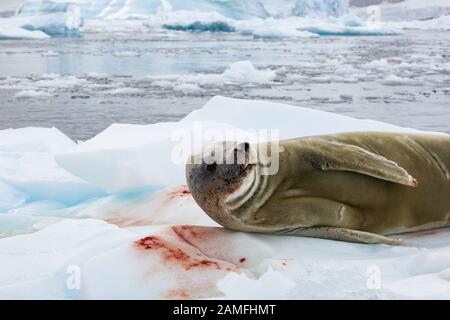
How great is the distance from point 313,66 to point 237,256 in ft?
39.4

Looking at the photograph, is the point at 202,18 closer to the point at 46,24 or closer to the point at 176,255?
the point at 46,24

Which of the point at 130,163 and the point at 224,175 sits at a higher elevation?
the point at 224,175

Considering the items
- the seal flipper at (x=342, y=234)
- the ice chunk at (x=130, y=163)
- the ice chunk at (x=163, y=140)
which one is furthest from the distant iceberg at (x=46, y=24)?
the seal flipper at (x=342, y=234)

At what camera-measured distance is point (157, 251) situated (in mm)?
2096

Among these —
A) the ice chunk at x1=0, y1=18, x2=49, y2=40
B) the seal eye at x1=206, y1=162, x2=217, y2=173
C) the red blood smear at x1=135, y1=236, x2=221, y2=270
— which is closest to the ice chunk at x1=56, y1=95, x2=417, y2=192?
the red blood smear at x1=135, y1=236, x2=221, y2=270

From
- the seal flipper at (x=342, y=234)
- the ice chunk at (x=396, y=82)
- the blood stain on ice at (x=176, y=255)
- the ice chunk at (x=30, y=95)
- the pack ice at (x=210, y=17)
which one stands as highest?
the pack ice at (x=210, y=17)

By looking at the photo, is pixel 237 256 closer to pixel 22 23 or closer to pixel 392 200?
pixel 392 200

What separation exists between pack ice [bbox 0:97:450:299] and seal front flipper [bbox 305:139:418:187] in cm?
24

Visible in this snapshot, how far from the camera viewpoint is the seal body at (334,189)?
6.86 ft

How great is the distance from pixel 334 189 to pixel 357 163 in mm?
115

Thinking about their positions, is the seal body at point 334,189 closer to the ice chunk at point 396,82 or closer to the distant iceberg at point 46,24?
the ice chunk at point 396,82

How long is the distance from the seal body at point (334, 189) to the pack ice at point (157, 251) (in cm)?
7

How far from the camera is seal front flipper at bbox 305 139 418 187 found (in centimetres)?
218

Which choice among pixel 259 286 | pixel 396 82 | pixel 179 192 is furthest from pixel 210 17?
pixel 259 286
